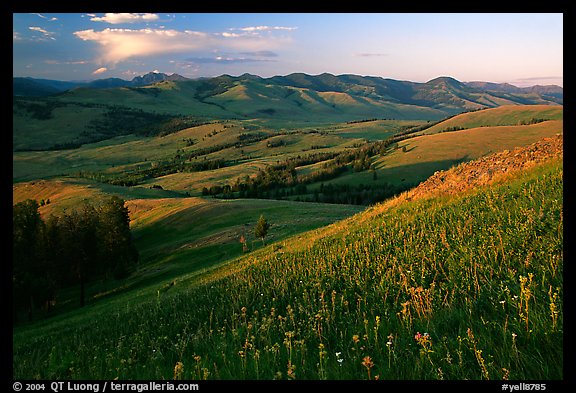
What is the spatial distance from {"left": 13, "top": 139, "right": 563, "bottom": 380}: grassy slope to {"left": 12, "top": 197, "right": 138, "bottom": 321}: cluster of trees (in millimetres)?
43577

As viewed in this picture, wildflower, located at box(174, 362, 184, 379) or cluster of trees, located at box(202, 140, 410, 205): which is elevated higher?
wildflower, located at box(174, 362, 184, 379)

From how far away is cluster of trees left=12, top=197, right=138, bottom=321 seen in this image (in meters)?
45.8

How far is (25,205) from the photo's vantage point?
188ft

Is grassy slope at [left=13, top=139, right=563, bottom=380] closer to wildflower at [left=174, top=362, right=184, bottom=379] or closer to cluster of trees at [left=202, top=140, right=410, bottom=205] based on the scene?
wildflower at [left=174, top=362, right=184, bottom=379]

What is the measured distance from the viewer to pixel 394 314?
6.19 m

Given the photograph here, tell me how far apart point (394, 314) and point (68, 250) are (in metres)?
56.8

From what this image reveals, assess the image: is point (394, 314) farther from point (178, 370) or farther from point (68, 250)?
point (68, 250)

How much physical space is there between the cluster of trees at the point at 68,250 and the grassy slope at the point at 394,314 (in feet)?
143

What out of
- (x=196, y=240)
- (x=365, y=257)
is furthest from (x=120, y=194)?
(x=365, y=257)

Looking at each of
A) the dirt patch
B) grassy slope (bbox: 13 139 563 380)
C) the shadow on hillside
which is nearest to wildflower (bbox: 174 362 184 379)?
grassy slope (bbox: 13 139 563 380)

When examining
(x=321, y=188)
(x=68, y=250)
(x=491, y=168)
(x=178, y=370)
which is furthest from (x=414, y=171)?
(x=178, y=370)

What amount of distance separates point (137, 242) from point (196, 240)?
22990 mm

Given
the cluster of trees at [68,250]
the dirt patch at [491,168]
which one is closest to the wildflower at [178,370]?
the dirt patch at [491,168]

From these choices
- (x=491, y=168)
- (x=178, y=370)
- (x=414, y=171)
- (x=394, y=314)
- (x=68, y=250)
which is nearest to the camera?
(x=178, y=370)
